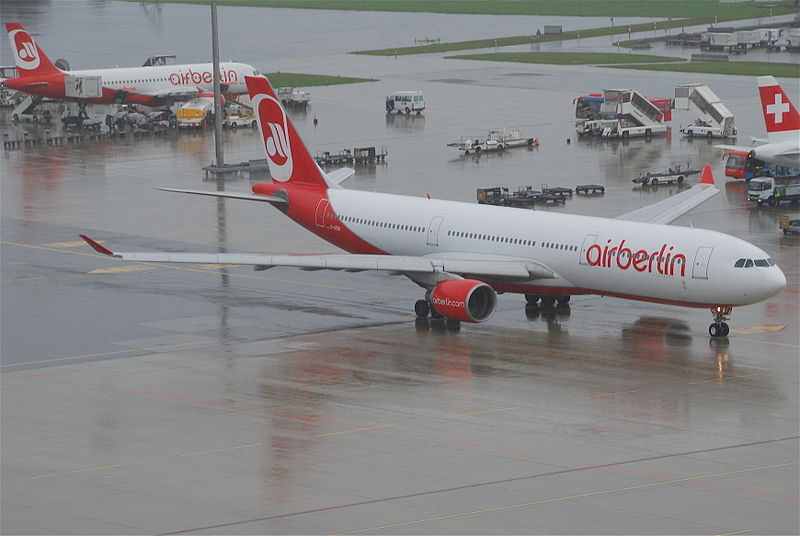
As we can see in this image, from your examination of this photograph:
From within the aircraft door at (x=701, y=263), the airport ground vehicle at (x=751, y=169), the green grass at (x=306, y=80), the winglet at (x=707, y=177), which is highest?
the green grass at (x=306, y=80)

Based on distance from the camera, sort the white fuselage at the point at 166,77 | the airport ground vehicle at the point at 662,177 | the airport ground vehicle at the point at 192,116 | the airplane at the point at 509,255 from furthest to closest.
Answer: the white fuselage at the point at 166,77 → the airport ground vehicle at the point at 192,116 → the airport ground vehicle at the point at 662,177 → the airplane at the point at 509,255

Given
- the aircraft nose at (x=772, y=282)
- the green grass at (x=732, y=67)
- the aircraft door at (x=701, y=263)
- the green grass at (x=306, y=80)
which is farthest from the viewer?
the green grass at (x=306, y=80)

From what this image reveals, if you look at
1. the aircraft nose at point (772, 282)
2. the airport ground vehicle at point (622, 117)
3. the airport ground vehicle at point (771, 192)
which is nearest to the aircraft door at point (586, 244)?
the aircraft nose at point (772, 282)

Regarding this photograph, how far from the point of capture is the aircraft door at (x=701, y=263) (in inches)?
1919

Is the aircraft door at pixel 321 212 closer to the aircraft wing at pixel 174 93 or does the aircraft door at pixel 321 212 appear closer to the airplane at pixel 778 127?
the airplane at pixel 778 127

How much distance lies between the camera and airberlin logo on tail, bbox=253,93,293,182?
61.4 meters

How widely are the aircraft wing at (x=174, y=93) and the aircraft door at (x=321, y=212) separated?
6436 centimetres

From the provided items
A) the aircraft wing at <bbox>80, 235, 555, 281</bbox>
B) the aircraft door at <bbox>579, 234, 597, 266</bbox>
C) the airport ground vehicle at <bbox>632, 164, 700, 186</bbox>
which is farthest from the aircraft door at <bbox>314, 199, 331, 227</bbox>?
the airport ground vehicle at <bbox>632, 164, 700, 186</bbox>

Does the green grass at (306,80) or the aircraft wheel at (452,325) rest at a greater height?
the green grass at (306,80)

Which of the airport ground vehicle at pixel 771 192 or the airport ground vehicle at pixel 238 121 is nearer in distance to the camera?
the airport ground vehicle at pixel 771 192

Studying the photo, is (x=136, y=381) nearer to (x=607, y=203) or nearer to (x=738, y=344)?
(x=738, y=344)

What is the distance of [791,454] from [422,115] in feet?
268

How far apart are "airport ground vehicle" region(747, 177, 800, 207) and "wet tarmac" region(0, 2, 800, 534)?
107cm

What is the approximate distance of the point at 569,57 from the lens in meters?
155
